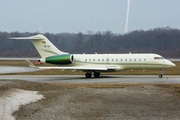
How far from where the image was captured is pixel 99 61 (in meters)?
36.8

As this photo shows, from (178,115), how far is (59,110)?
4906 millimetres

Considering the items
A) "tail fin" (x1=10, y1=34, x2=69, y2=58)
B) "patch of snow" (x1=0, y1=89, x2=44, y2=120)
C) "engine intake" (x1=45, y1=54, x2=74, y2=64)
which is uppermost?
"tail fin" (x1=10, y1=34, x2=69, y2=58)

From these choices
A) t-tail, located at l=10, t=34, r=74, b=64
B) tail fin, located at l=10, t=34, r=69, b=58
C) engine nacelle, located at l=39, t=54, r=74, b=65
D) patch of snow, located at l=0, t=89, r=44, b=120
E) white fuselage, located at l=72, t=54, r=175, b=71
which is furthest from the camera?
tail fin, located at l=10, t=34, r=69, b=58

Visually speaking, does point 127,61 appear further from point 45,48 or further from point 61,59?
point 45,48

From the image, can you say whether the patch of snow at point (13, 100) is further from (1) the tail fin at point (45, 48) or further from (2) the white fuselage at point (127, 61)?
(1) the tail fin at point (45, 48)

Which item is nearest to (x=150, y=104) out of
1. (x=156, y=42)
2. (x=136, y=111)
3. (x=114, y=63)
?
(x=136, y=111)

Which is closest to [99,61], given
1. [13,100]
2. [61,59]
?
[61,59]

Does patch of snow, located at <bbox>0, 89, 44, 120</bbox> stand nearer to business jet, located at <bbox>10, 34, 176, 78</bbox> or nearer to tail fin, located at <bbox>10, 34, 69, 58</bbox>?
business jet, located at <bbox>10, 34, 176, 78</bbox>

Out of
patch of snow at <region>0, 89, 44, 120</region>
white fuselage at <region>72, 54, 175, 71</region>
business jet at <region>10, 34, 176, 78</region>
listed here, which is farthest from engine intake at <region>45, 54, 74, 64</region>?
patch of snow at <region>0, 89, 44, 120</region>

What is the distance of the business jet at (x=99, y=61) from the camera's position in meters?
34.8

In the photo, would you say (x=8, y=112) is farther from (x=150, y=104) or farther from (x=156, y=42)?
(x=156, y=42)

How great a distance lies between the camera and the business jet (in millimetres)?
34812

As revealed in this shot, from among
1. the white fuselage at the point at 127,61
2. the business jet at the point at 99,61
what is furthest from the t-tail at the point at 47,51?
the white fuselage at the point at 127,61

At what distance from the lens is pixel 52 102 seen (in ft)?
50.9
